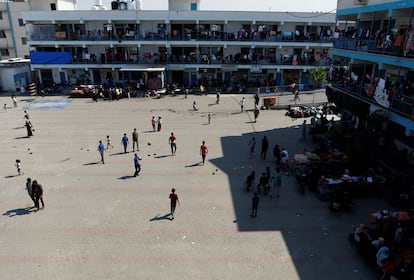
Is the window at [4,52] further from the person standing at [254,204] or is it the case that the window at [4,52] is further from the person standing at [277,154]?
the person standing at [254,204]

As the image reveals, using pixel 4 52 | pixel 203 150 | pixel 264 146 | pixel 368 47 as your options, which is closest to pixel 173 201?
pixel 203 150

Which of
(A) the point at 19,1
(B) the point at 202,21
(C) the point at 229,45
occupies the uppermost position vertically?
(A) the point at 19,1

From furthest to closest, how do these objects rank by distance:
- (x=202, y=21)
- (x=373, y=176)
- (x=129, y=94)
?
(x=202, y=21) < (x=129, y=94) < (x=373, y=176)

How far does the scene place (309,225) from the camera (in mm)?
13281

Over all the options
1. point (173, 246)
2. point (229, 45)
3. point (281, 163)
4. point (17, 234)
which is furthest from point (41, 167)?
point (229, 45)

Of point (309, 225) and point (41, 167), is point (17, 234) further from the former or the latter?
point (309, 225)

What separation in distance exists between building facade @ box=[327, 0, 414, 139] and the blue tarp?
30138 millimetres

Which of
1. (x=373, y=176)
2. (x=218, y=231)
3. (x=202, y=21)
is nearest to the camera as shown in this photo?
(x=218, y=231)

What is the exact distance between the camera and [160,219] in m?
13.6

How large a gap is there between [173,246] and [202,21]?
3369cm

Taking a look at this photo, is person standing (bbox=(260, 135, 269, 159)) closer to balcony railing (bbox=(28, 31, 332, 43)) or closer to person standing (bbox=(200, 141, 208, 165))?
person standing (bbox=(200, 141, 208, 165))

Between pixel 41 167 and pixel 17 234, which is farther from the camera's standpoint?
pixel 41 167

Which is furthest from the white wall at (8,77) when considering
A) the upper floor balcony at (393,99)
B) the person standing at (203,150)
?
the upper floor balcony at (393,99)

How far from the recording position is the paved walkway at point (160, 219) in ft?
35.9
